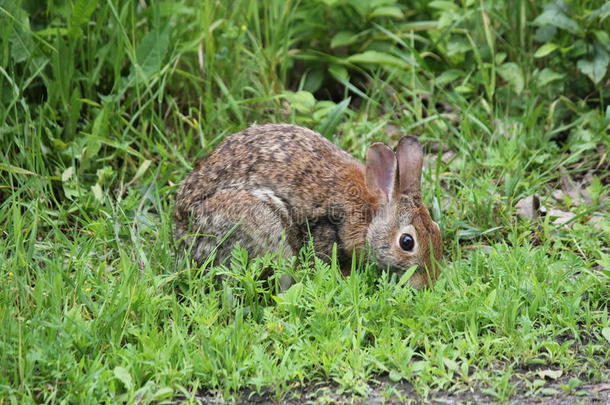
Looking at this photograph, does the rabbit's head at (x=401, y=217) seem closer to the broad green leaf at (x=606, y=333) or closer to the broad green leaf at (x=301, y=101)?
the broad green leaf at (x=606, y=333)

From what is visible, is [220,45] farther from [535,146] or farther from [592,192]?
[592,192]

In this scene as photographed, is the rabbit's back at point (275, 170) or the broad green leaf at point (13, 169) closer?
the rabbit's back at point (275, 170)

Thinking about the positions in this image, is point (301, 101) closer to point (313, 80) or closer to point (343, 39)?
point (313, 80)

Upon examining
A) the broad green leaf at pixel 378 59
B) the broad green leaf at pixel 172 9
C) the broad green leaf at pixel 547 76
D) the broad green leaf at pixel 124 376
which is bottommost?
the broad green leaf at pixel 124 376

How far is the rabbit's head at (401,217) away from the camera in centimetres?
529

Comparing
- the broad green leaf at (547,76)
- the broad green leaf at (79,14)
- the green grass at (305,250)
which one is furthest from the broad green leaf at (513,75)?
the broad green leaf at (79,14)

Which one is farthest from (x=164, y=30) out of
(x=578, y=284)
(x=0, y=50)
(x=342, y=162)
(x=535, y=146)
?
(x=578, y=284)

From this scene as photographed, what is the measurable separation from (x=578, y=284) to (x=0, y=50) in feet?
13.4

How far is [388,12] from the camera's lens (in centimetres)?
761

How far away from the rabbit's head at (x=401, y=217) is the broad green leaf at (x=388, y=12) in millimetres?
2406

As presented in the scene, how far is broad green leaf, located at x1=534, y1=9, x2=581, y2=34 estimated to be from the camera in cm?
695

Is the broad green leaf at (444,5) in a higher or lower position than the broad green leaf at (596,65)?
higher

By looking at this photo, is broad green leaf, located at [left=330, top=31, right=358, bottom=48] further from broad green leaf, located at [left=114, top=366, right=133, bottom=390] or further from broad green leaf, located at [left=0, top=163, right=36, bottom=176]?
broad green leaf, located at [left=114, top=366, right=133, bottom=390]

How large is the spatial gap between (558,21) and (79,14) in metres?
3.60
